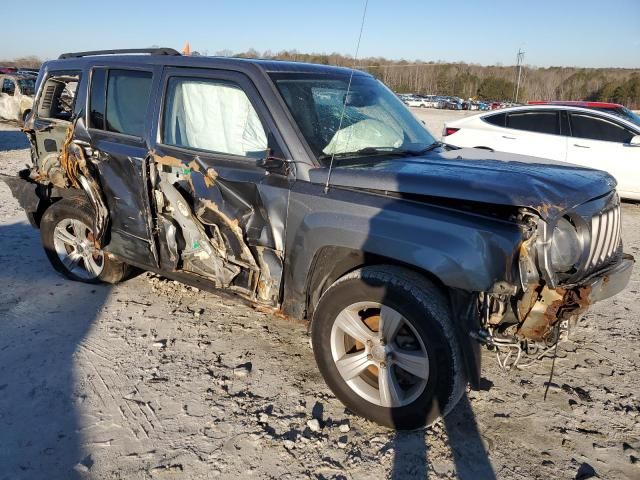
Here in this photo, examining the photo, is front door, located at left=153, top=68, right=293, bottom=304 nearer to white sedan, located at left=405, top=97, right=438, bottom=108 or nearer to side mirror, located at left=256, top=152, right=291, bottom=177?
side mirror, located at left=256, top=152, right=291, bottom=177

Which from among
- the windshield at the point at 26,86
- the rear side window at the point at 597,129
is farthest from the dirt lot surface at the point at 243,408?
the windshield at the point at 26,86

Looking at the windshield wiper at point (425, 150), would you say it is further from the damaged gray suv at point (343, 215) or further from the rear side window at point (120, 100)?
the rear side window at point (120, 100)

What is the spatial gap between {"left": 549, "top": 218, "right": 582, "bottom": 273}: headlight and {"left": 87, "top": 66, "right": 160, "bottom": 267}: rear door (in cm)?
284

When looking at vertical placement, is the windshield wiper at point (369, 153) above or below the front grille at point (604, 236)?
above

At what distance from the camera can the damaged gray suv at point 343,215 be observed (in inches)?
102

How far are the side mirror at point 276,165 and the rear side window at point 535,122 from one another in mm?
6812

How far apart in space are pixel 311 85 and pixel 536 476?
2785 mm

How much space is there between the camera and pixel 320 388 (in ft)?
10.9

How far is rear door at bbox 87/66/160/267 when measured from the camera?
3.83m

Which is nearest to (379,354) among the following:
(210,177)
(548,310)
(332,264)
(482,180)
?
(332,264)

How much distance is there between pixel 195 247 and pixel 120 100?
1.46 meters

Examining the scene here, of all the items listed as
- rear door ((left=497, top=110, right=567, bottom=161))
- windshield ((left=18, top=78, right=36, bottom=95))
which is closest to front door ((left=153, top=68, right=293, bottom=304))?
rear door ((left=497, top=110, right=567, bottom=161))

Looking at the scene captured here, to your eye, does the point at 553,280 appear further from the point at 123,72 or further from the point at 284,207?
the point at 123,72

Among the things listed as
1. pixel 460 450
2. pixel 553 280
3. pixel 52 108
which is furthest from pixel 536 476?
pixel 52 108
